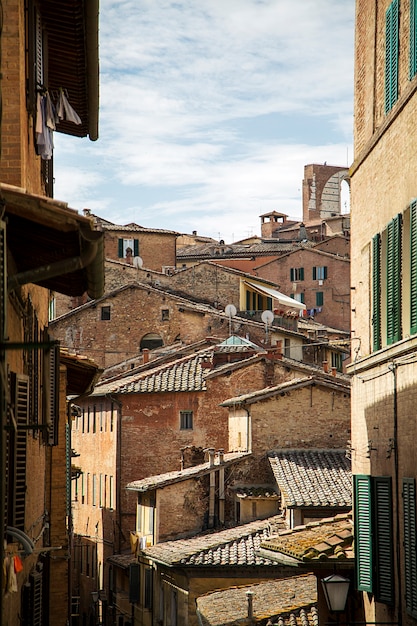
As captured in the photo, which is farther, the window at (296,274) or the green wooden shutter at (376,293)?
the window at (296,274)

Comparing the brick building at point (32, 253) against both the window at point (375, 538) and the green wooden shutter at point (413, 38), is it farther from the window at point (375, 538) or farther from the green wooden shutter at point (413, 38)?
the window at point (375, 538)

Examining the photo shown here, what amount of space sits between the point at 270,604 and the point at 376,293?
10416mm

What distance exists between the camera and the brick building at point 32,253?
839 cm

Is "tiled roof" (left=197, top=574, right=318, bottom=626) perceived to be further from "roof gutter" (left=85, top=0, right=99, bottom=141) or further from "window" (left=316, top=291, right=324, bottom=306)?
"window" (left=316, top=291, right=324, bottom=306)

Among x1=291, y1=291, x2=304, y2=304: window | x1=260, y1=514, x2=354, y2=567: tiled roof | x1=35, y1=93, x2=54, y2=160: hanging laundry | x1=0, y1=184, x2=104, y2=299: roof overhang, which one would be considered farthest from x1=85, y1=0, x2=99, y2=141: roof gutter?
x1=291, y1=291, x2=304, y2=304: window

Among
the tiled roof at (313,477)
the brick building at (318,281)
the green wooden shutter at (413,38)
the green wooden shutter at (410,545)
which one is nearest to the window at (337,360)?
the brick building at (318,281)

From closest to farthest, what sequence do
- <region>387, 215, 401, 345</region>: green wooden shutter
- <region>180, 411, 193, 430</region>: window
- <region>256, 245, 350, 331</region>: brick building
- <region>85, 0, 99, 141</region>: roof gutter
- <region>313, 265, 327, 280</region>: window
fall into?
<region>85, 0, 99, 141</region>: roof gutter < <region>387, 215, 401, 345</region>: green wooden shutter < <region>180, 411, 193, 430</region>: window < <region>256, 245, 350, 331</region>: brick building < <region>313, 265, 327, 280</region>: window

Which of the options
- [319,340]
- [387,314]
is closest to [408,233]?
[387,314]

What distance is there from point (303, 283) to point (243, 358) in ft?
108

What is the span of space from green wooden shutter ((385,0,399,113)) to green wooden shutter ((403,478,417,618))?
515cm

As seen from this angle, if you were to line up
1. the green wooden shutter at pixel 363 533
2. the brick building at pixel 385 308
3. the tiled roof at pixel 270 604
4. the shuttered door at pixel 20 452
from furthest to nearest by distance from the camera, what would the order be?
the tiled roof at pixel 270 604 → the green wooden shutter at pixel 363 533 → the brick building at pixel 385 308 → the shuttered door at pixel 20 452

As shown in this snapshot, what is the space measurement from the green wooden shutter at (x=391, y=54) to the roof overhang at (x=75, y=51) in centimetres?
395

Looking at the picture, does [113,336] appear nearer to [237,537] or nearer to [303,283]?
[237,537]

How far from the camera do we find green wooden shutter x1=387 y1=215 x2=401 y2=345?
15672 millimetres
